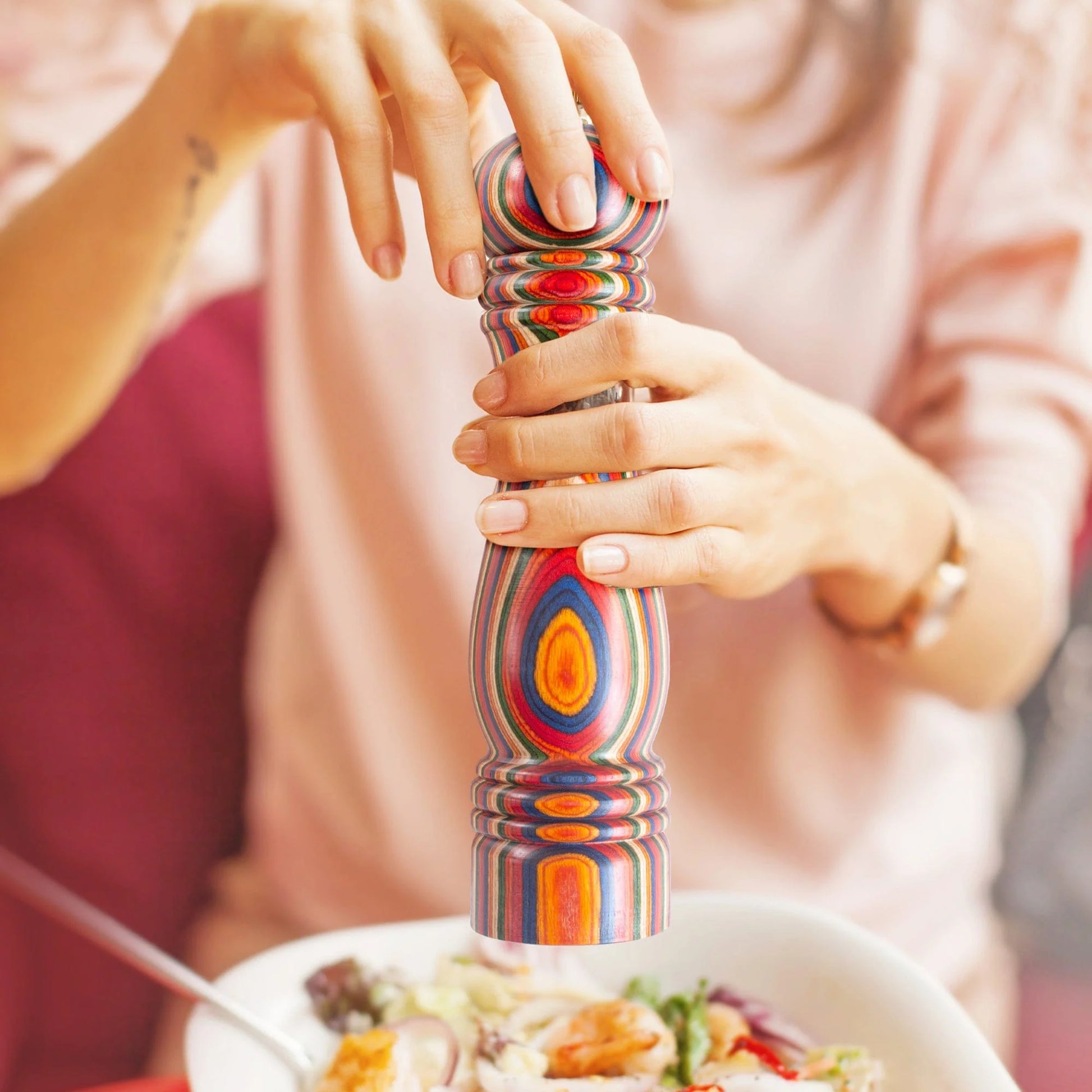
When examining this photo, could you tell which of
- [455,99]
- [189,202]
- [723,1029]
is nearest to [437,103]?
[455,99]

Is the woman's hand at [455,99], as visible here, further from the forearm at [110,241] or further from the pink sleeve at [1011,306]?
the pink sleeve at [1011,306]

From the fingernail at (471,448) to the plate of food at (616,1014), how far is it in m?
0.18

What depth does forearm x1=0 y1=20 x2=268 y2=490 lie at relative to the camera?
1.51ft

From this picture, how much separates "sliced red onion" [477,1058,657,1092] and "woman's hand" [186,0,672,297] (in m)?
0.25

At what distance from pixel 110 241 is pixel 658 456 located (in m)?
0.34

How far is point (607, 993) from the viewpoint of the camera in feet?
1.35

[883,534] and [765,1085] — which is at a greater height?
[883,534]

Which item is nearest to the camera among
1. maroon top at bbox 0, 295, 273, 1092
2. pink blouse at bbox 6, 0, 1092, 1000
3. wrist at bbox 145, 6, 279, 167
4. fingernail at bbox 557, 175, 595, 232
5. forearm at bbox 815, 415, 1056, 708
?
fingernail at bbox 557, 175, 595, 232

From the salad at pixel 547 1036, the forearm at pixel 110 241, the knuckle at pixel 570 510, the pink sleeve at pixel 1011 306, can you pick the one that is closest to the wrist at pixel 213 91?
the forearm at pixel 110 241

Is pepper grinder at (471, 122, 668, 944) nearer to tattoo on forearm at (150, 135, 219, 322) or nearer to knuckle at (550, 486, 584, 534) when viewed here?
knuckle at (550, 486, 584, 534)

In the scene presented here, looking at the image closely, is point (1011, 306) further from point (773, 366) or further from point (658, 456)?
→ point (658, 456)

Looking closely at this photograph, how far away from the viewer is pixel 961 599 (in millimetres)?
609

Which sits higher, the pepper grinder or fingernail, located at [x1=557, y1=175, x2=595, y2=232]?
fingernail, located at [x1=557, y1=175, x2=595, y2=232]

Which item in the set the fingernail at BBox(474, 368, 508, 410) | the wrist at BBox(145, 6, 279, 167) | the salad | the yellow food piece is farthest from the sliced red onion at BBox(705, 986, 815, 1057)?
the wrist at BBox(145, 6, 279, 167)
